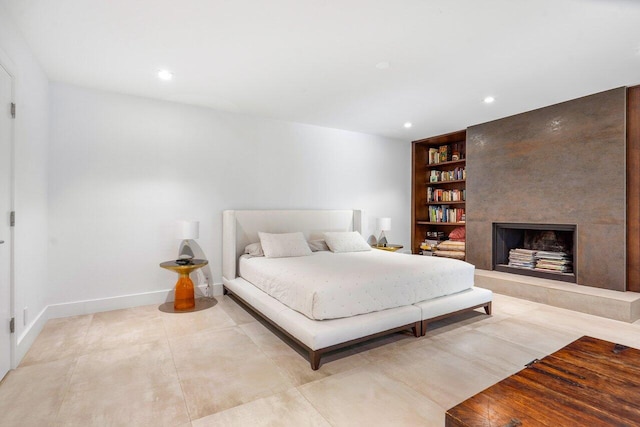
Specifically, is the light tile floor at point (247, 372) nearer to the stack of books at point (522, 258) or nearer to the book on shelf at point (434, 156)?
the stack of books at point (522, 258)

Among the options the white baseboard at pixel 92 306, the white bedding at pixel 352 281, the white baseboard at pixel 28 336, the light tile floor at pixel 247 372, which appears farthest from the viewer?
the white baseboard at pixel 92 306

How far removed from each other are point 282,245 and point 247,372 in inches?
76.9

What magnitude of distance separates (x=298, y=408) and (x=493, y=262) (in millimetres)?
4158

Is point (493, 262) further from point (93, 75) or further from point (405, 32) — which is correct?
point (93, 75)

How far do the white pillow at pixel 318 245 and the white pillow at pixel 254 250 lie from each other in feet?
2.69

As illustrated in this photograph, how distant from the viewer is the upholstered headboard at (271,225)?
165 inches

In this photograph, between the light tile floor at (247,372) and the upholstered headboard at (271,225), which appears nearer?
the light tile floor at (247,372)

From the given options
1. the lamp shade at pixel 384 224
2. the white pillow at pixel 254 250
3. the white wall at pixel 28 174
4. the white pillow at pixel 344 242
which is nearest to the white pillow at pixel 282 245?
the white pillow at pixel 254 250

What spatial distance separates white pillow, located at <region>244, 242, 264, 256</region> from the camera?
417cm

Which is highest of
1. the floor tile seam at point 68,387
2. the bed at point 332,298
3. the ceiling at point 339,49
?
the ceiling at point 339,49

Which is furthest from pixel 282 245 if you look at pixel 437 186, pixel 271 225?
pixel 437 186

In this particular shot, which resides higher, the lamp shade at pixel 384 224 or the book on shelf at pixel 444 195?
the book on shelf at pixel 444 195

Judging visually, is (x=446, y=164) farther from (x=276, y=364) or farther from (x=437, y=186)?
(x=276, y=364)

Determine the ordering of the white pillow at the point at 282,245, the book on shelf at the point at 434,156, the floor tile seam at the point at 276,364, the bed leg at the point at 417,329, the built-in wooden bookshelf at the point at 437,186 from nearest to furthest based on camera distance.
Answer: the floor tile seam at the point at 276,364, the bed leg at the point at 417,329, the white pillow at the point at 282,245, the built-in wooden bookshelf at the point at 437,186, the book on shelf at the point at 434,156
